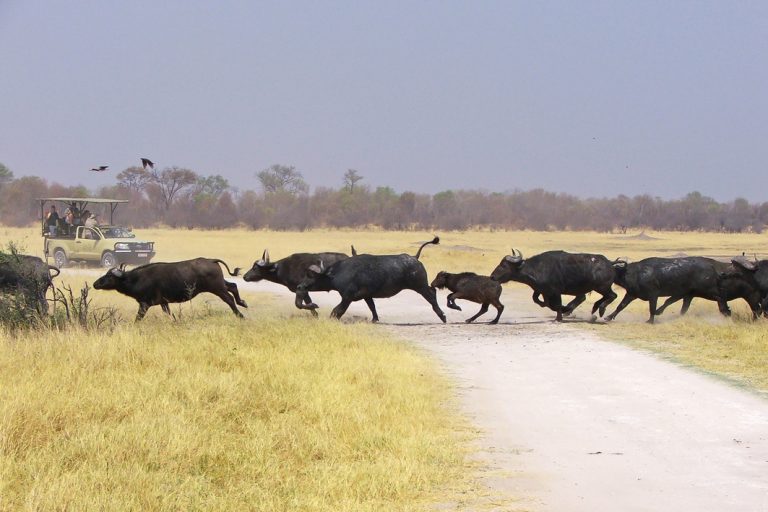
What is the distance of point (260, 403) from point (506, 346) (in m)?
6.19

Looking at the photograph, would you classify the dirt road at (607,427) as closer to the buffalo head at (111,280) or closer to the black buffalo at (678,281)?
the black buffalo at (678,281)

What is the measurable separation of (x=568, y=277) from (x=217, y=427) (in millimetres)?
11276

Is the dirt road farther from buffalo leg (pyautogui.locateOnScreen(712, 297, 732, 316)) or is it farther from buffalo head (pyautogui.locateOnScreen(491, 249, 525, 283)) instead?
buffalo leg (pyautogui.locateOnScreen(712, 297, 732, 316))

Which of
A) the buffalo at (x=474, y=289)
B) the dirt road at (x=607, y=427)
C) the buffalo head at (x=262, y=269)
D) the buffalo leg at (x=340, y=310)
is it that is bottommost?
the dirt road at (x=607, y=427)

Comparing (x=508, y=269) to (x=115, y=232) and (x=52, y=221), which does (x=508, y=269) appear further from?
(x=52, y=221)

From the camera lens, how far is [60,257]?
32.9 metres

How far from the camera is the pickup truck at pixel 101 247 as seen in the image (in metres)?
31.6

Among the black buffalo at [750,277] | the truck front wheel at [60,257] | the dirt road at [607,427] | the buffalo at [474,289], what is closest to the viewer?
the dirt road at [607,427]

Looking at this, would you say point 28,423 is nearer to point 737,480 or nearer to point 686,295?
point 737,480

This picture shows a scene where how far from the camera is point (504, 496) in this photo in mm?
6371

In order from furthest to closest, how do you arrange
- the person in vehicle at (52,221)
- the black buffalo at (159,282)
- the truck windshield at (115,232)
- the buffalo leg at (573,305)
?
the person in vehicle at (52,221)
the truck windshield at (115,232)
the buffalo leg at (573,305)
the black buffalo at (159,282)

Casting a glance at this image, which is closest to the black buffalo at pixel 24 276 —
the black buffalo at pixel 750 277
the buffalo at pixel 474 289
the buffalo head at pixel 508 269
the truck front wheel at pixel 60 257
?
the buffalo at pixel 474 289

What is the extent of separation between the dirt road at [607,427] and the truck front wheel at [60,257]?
21372 mm

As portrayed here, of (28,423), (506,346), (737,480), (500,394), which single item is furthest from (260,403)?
(506,346)
